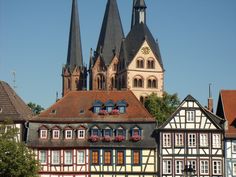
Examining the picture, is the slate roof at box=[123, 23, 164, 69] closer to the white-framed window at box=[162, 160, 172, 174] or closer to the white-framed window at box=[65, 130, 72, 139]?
the white-framed window at box=[65, 130, 72, 139]

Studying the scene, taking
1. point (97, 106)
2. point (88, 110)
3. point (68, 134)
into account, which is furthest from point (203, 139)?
point (68, 134)

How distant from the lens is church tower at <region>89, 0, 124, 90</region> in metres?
129

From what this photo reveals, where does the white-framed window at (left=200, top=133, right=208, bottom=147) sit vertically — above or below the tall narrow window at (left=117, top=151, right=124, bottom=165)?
above

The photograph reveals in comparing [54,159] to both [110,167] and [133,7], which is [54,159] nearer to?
[110,167]

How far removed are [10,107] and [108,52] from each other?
6874cm

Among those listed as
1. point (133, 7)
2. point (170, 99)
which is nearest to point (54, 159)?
point (170, 99)

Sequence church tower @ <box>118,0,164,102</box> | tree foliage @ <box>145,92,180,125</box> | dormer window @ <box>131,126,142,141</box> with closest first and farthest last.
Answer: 1. dormer window @ <box>131,126,142,141</box>
2. tree foliage @ <box>145,92,180,125</box>
3. church tower @ <box>118,0,164,102</box>

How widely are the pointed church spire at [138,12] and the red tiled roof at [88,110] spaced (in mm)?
66919

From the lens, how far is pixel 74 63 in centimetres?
13775

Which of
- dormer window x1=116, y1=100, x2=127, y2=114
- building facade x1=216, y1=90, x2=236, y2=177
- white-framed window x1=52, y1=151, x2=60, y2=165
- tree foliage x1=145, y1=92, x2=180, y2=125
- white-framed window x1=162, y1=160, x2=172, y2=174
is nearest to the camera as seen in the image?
white-framed window x1=162, y1=160, x2=172, y2=174

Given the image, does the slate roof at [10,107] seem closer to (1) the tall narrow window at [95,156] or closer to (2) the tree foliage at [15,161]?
(1) the tall narrow window at [95,156]

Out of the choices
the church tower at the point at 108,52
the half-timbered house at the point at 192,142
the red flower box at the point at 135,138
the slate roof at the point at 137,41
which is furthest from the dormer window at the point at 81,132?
the church tower at the point at 108,52

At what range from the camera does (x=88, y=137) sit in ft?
201

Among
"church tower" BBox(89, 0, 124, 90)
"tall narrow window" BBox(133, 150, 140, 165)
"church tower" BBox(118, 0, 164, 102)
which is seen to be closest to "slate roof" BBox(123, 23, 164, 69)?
"church tower" BBox(118, 0, 164, 102)
